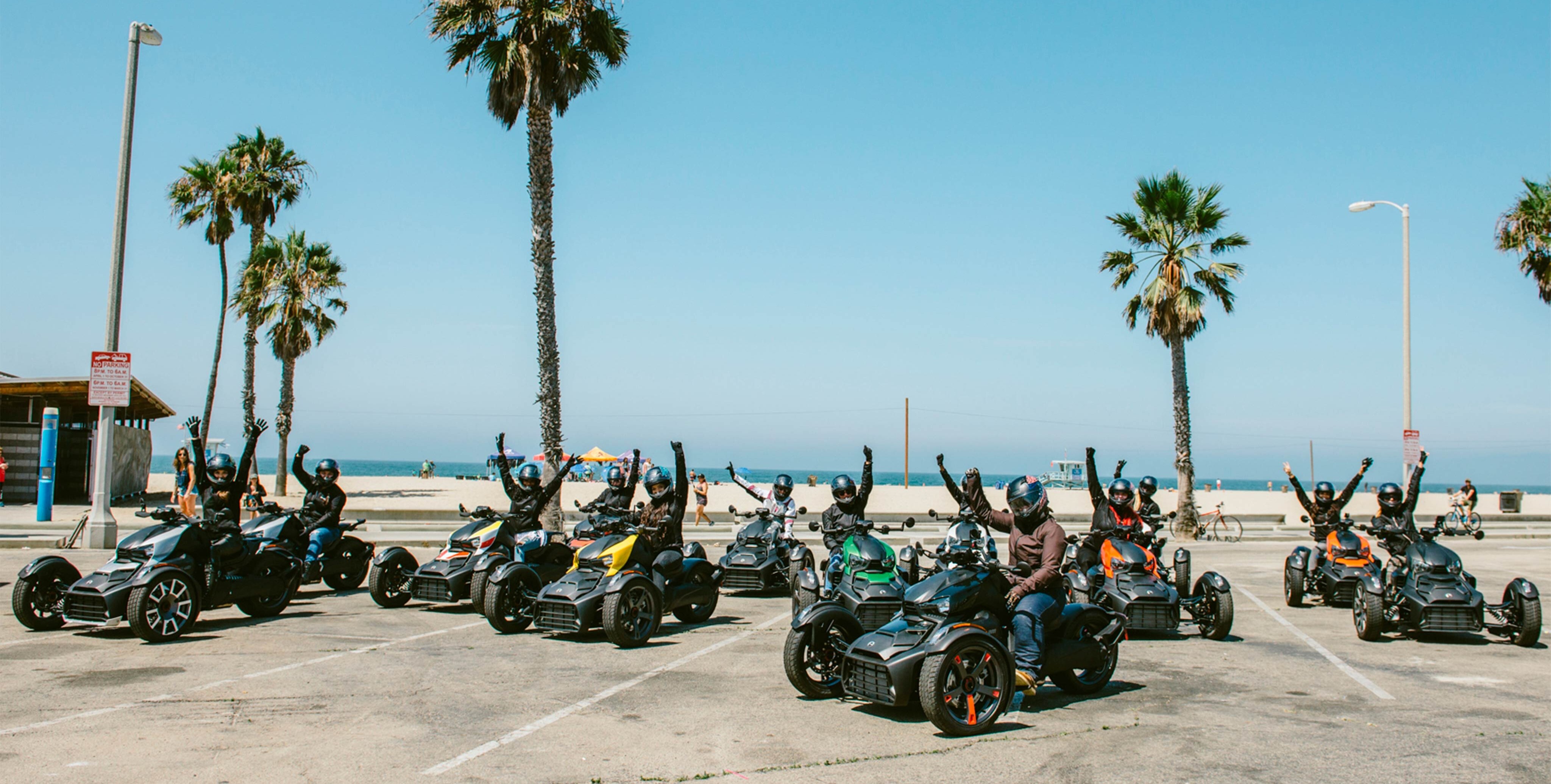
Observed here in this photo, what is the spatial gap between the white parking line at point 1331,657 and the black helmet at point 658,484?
6942mm

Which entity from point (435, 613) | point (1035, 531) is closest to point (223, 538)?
point (435, 613)

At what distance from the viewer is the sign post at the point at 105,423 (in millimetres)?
18672

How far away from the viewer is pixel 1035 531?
27.8 feet

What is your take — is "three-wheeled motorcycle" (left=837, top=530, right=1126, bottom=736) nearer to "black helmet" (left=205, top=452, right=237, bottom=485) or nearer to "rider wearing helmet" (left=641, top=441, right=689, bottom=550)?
"rider wearing helmet" (left=641, top=441, right=689, bottom=550)

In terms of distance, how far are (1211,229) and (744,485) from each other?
819 inches

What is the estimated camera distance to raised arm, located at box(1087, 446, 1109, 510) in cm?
1207

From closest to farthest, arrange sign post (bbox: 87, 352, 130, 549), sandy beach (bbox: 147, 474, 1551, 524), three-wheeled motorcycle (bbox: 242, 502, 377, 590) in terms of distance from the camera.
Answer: three-wheeled motorcycle (bbox: 242, 502, 377, 590), sign post (bbox: 87, 352, 130, 549), sandy beach (bbox: 147, 474, 1551, 524)

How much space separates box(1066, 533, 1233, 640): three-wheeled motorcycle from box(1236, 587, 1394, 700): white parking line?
83 centimetres

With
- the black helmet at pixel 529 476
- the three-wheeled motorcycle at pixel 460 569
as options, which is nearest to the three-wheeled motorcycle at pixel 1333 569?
the black helmet at pixel 529 476

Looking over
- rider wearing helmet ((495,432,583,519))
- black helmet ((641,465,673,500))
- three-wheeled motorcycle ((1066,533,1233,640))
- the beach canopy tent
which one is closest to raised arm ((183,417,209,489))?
rider wearing helmet ((495,432,583,519))

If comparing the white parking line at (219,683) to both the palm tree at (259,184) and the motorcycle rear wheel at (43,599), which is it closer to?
the motorcycle rear wheel at (43,599)

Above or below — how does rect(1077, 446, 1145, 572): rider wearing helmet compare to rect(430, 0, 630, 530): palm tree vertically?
below

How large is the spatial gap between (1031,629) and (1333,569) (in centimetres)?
833

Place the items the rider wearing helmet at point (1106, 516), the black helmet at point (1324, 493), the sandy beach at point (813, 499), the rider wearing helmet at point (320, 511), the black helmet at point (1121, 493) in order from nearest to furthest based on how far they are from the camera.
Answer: the rider wearing helmet at point (1106, 516) → the black helmet at point (1121, 493) → the rider wearing helmet at point (320, 511) → the black helmet at point (1324, 493) → the sandy beach at point (813, 499)
